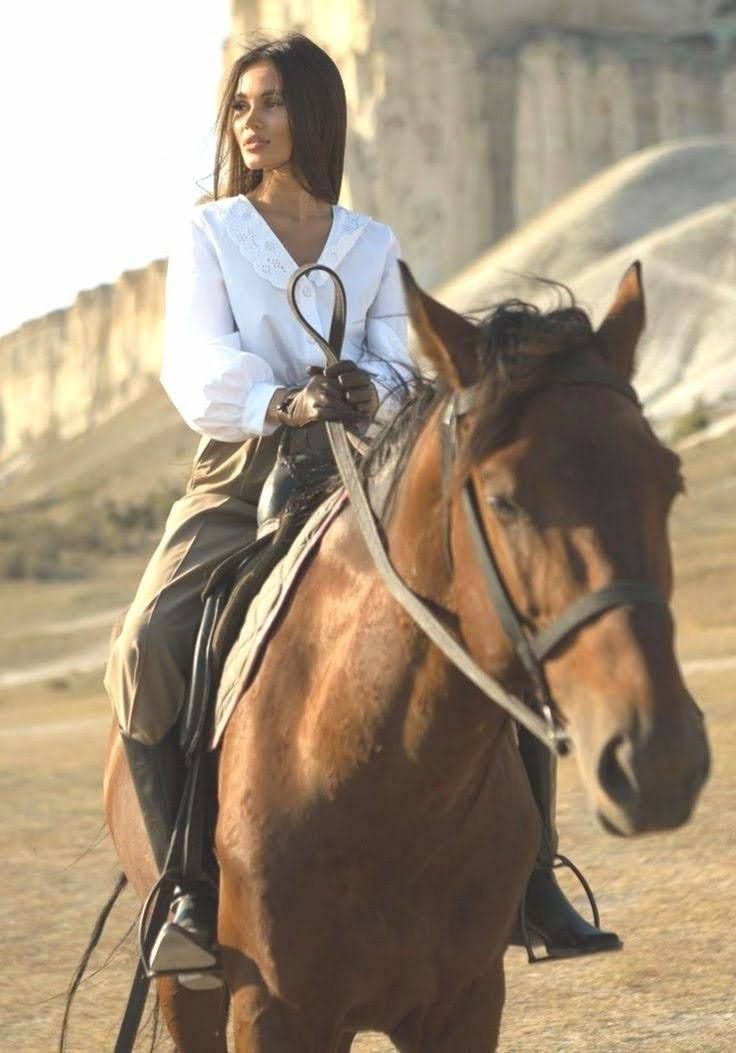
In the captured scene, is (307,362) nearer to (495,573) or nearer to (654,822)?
(495,573)

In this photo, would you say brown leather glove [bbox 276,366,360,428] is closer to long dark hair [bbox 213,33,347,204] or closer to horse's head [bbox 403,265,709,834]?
horse's head [bbox 403,265,709,834]

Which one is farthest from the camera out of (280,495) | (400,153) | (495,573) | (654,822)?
(400,153)

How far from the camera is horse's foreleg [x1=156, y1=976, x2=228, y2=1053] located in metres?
5.25

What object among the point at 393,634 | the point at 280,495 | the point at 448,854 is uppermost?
the point at 280,495

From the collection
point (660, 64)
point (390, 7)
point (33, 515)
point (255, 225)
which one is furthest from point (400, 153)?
point (255, 225)

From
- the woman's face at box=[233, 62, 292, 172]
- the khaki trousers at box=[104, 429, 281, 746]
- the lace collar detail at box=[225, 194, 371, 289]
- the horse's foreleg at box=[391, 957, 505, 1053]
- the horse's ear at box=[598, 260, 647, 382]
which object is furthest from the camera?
the woman's face at box=[233, 62, 292, 172]

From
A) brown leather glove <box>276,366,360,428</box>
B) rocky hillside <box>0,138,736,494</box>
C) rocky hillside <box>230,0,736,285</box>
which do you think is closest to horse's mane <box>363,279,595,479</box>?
brown leather glove <box>276,366,360,428</box>

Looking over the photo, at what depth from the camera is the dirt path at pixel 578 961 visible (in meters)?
7.43

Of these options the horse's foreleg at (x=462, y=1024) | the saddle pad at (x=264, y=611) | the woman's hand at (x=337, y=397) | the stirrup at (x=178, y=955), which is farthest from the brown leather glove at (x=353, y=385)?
the horse's foreleg at (x=462, y=1024)

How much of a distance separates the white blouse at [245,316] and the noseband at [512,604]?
99 cm

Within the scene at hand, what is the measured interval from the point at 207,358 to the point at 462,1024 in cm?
166

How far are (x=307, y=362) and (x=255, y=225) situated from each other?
0.37m

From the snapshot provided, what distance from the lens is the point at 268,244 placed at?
504 cm

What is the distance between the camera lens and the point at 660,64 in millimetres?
102688
